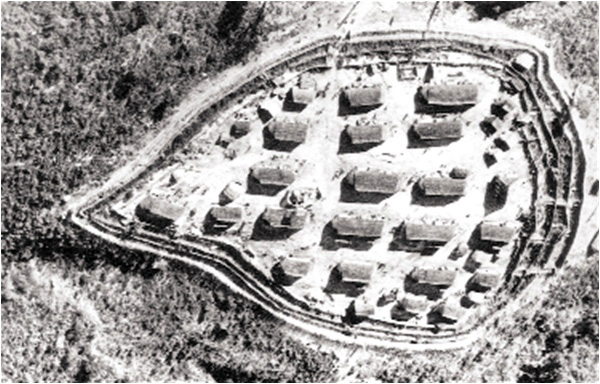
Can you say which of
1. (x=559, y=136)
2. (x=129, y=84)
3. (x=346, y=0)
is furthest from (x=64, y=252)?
(x=559, y=136)

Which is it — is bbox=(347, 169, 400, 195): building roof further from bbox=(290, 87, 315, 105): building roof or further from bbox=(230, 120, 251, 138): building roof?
bbox=(230, 120, 251, 138): building roof

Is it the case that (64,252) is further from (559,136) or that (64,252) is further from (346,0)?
(559,136)

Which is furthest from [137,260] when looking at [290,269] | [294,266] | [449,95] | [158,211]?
[449,95]

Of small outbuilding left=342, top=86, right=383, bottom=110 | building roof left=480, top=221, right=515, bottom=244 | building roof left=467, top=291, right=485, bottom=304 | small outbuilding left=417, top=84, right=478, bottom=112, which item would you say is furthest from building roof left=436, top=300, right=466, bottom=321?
small outbuilding left=342, top=86, right=383, bottom=110

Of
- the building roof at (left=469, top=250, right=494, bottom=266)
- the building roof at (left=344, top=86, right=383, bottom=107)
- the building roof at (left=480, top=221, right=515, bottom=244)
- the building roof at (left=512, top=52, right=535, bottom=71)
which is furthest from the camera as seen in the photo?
the building roof at (left=469, top=250, right=494, bottom=266)

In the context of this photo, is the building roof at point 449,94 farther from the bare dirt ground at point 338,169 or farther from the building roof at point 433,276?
the building roof at point 433,276

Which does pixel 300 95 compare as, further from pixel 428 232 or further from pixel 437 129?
pixel 428 232
